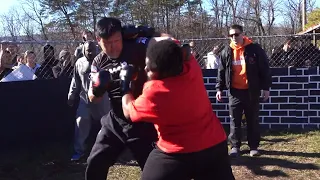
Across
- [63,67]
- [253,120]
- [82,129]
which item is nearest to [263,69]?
[253,120]

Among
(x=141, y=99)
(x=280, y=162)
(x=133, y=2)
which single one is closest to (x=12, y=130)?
(x=280, y=162)

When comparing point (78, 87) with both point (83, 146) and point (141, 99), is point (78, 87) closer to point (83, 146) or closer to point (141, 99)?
point (83, 146)

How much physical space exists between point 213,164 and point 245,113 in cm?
343

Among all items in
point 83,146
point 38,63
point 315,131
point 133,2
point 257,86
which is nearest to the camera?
point 257,86

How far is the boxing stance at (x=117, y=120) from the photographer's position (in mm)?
4234

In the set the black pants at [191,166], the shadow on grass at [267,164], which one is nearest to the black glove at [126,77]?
the black pants at [191,166]

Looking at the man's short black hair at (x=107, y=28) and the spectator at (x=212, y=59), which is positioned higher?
the man's short black hair at (x=107, y=28)

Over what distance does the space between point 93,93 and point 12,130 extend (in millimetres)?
3748

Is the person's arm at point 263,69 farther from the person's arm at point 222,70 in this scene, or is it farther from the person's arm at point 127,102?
the person's arm at point 127,102

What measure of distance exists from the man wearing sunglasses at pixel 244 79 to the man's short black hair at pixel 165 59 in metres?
3.38

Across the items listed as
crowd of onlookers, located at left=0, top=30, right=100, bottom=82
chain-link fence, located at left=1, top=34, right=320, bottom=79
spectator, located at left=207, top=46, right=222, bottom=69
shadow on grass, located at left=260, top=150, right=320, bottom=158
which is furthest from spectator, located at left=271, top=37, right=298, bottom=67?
crowd of onlookers, located at left=0, top=30, right=100, bottom=82

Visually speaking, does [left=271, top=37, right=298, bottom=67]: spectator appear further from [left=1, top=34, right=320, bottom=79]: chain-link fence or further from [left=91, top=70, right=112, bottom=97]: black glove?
[left=91, top=70, right=112, bottom=97]: black glove

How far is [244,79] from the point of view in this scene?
260 inches

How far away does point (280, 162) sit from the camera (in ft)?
21.6
